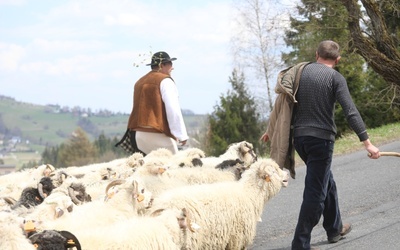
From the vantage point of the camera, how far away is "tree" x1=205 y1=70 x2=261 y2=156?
4383 centimetres

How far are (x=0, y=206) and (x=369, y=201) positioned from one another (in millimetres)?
5988

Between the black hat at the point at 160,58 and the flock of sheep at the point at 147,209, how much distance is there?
1.51m

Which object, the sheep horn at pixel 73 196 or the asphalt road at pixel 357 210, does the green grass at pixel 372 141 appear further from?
the sheep horn at pixel 73 196

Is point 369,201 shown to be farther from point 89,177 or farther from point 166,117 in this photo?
point 89,177

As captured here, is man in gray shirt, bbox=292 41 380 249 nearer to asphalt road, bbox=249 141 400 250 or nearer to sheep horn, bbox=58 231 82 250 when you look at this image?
asphalt road, bbox=249 141 400 250

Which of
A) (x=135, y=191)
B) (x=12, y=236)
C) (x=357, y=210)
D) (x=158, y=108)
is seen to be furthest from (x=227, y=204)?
(x=357, y=210)

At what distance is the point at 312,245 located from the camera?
25.6 feet

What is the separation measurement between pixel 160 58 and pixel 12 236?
17.2ft

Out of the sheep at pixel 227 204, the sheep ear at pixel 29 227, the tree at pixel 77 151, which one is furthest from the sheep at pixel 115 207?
the tree at pixel 77 151

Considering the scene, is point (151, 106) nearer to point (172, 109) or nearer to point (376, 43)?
point (172, 109)

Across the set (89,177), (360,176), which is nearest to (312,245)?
(89,177)

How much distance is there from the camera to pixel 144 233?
18.7 feet

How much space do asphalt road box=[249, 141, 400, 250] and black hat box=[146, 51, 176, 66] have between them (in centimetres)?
292

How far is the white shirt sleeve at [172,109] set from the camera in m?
9.38
